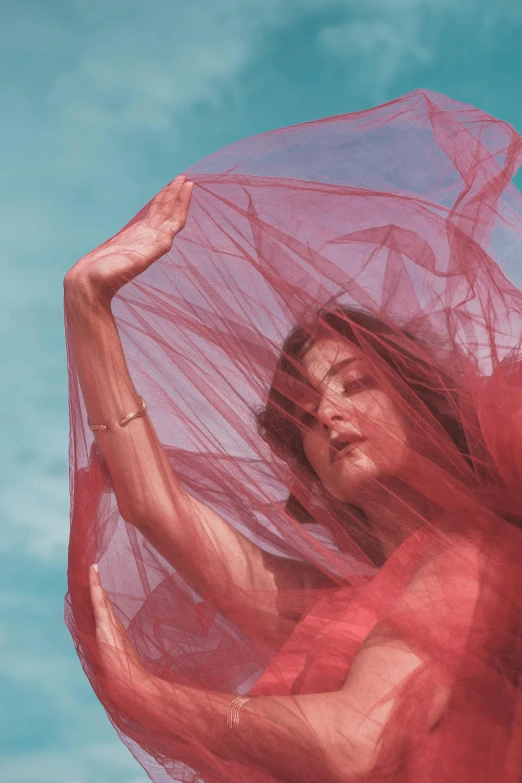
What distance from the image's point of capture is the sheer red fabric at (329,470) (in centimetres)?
183

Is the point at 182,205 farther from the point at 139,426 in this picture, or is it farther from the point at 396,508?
the point at 396,508

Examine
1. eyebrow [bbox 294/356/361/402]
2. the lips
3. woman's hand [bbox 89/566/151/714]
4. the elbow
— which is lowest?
the elbow

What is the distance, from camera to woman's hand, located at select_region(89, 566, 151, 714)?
200cm

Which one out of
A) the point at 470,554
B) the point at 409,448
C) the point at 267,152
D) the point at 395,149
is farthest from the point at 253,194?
the point at 470,554

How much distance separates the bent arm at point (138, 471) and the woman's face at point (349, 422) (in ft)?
0.99

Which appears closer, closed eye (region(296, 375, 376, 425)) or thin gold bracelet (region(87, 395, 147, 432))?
closed eye (region(296, 375, 376, 425))

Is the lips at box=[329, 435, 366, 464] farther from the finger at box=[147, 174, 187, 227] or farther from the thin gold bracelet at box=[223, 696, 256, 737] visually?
the finger at box=[147, 174, 187, 227]

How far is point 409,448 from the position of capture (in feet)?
6.46

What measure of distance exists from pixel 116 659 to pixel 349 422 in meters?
0.64

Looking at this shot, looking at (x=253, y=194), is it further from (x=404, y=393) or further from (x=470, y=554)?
(x=470, y=554)

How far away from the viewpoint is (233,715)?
6.08 ft

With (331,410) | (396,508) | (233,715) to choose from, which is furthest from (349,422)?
(233,715)

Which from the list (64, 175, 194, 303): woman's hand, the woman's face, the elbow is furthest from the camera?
(64, 175, 194, 303): woman's hand

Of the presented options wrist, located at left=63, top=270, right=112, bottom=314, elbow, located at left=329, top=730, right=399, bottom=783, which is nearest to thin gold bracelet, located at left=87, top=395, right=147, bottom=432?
wrist, located at left=63, top=270, right=112, bottom=314
